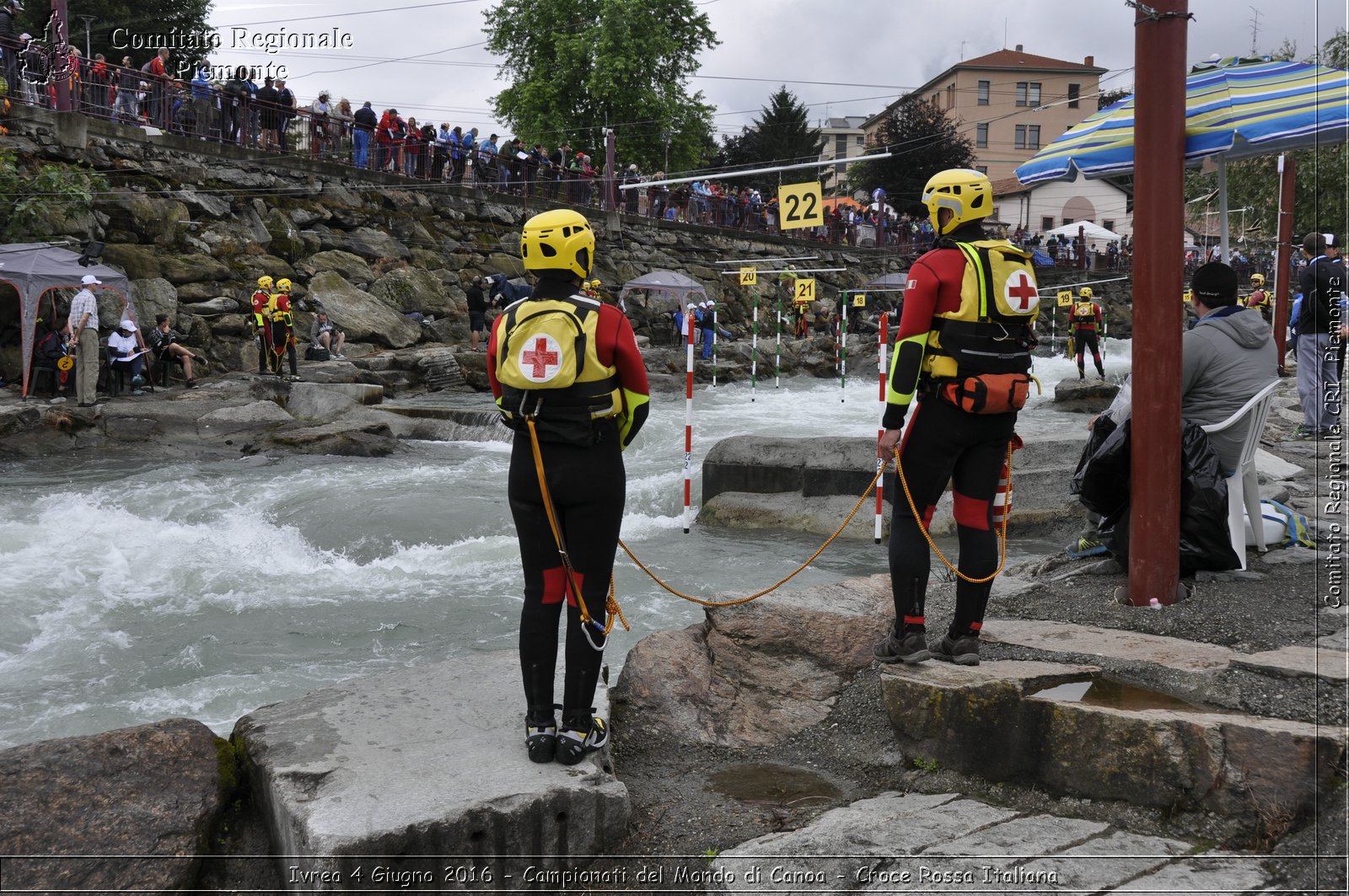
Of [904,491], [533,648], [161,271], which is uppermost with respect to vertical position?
[161,271]

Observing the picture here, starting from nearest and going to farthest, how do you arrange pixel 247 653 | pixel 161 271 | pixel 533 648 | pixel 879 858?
pixel 879 858
pixel 533 648
pixel 247 653
pixel 161 271

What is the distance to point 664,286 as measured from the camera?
→ 27703 mm

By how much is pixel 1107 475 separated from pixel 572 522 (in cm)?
283

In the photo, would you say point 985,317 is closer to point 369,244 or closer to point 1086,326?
point 1086,326

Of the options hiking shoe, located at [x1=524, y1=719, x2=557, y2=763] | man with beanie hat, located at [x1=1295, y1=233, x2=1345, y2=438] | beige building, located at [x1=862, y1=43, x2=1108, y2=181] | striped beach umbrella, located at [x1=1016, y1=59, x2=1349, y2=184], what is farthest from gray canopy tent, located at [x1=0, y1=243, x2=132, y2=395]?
beige building, located at [x1=862, y1=43, x2=1108, y2=181]

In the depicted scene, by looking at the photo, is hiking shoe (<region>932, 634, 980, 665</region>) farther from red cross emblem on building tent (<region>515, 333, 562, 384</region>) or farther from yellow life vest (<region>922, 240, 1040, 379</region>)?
red cross emblem on building tent (<region>515, 333, 562, 384</region>)

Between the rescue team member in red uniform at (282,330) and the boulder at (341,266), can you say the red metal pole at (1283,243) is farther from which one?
the boulder at (341,266)

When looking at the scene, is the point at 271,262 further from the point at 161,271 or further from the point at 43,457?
the point at 43,457

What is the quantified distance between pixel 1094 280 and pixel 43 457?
1642 inches

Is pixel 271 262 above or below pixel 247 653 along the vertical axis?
above

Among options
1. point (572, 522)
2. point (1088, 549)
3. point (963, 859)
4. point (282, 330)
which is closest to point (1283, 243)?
point (1088, 549)

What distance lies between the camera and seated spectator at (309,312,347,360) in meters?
20.5

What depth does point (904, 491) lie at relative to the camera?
4070mm

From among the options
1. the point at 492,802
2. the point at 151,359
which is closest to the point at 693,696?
the point at 492,802
